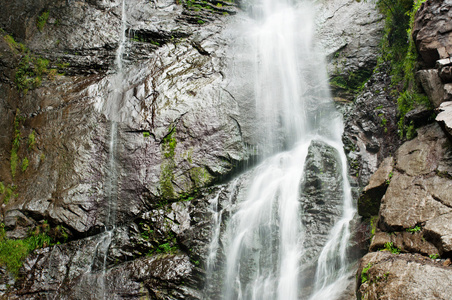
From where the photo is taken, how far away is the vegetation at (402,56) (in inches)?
255

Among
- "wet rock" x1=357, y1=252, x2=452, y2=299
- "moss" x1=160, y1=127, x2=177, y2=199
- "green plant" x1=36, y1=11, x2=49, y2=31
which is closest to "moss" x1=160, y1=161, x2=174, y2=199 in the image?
"moss" x1=160, y1=127, x2=177, y2=199

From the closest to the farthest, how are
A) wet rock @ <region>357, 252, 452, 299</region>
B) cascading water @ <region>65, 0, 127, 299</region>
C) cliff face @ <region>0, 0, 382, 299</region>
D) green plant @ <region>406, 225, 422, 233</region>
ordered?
wet rock @ <region>357, 252, 452, 299</region> → green plant @ <region>406, 225, 422, 233</region> → cascading water @ <region>65, 0, 127, 299</region> → cliff face @ <region>0, 0, 382, 299</region>

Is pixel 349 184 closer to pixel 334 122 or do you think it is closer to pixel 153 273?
pixel 334 122

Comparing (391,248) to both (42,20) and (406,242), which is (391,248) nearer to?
(406,242)

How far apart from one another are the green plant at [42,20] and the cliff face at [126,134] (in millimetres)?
49

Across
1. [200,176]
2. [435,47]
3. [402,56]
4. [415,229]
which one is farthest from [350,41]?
[415,229]

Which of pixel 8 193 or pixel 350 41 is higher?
pixel 350 41

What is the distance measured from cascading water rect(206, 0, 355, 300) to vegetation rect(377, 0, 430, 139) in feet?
6.26

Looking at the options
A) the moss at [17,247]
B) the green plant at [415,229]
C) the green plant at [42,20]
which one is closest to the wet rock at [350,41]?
the green plant at [415,229]

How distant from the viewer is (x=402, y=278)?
3791 mm

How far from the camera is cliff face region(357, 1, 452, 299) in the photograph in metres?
3.79

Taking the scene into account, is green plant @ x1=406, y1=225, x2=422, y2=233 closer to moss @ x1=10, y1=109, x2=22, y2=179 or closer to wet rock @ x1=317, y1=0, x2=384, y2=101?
wet rock @ x1=317, y1=0, x2=384, y2=101

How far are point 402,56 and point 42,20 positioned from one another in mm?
12433

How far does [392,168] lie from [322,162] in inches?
83.0
